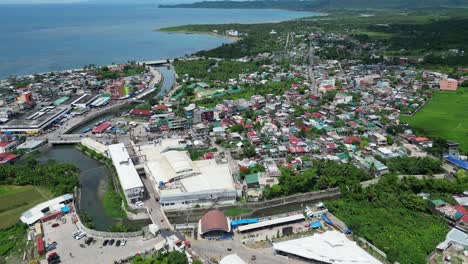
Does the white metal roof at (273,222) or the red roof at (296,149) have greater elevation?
the red roof at (296,149)

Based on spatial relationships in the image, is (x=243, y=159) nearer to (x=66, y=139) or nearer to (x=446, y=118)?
(x=66, y=139)

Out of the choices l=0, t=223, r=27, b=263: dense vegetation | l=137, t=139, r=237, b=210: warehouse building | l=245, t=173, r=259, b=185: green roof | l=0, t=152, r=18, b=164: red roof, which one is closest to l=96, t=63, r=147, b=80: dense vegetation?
l=0, t=152, r=18, b=164: red roof

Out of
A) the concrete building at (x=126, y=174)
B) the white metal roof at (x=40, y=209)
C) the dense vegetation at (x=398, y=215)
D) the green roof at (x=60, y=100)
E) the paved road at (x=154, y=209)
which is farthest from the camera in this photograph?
the green roof at (x=60, y=100)

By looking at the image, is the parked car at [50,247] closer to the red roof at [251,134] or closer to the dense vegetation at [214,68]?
the red roof at [251,134]

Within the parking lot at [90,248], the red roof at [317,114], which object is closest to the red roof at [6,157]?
the parking lot at [90,248]

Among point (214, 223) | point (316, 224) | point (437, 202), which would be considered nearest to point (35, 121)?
point (214, 223)

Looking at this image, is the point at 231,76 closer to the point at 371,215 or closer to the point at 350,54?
the point at 350,54


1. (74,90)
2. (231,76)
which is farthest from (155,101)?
(231,76)
